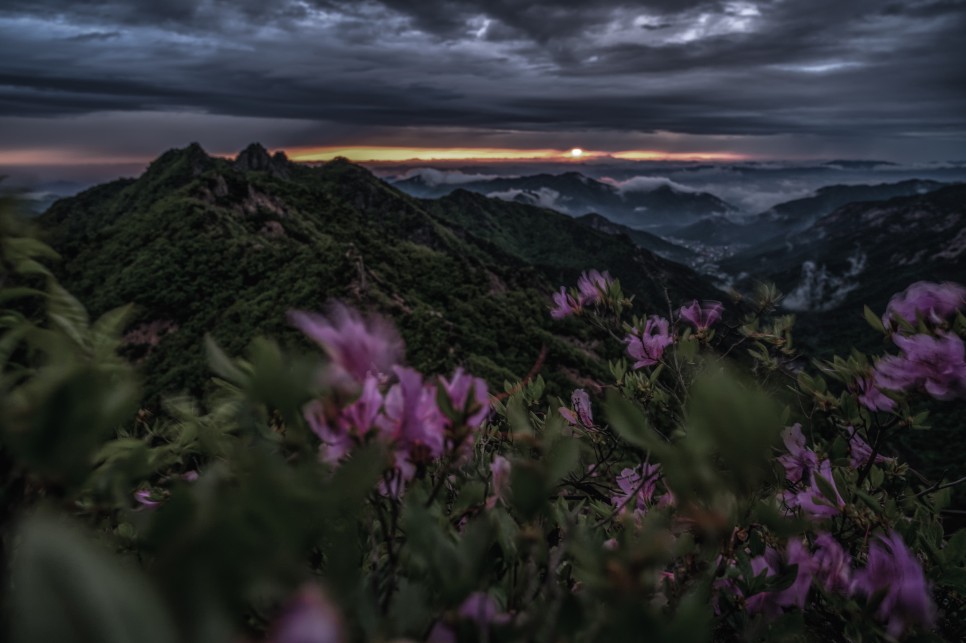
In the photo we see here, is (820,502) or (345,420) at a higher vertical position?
(345,420)

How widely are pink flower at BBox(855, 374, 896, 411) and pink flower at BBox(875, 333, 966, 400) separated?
0.41 feet

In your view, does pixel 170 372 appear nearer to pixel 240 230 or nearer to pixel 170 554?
pixel 240 230

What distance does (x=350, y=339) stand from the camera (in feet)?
3.49

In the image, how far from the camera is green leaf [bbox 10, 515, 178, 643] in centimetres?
43

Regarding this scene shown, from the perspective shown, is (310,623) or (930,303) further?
(930,303)

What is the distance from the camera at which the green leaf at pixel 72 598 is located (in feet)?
1.42

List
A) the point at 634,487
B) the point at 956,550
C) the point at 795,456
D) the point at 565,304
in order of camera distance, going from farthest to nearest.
→ the point at 565,304 → the point at 795,456 → the point at 634,487 → the point at 956,550

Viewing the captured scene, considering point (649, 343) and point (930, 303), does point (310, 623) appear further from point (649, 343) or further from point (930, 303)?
point (649, 343)

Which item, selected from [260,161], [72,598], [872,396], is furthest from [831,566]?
[260,161]

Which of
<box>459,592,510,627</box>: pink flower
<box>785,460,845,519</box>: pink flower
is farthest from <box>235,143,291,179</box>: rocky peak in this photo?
<box>459,592,510,627</box>: pink flower

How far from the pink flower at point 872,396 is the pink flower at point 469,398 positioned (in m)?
1.90

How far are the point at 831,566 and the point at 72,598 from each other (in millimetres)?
2087

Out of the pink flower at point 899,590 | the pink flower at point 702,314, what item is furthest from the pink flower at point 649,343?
the pink flower at point 899,590

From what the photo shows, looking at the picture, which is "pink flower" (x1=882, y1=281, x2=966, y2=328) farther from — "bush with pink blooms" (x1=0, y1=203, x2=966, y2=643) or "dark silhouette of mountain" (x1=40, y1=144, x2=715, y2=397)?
"dark silhouette of mountain" (x1=40, y1=144, x2=715, y2=397)
